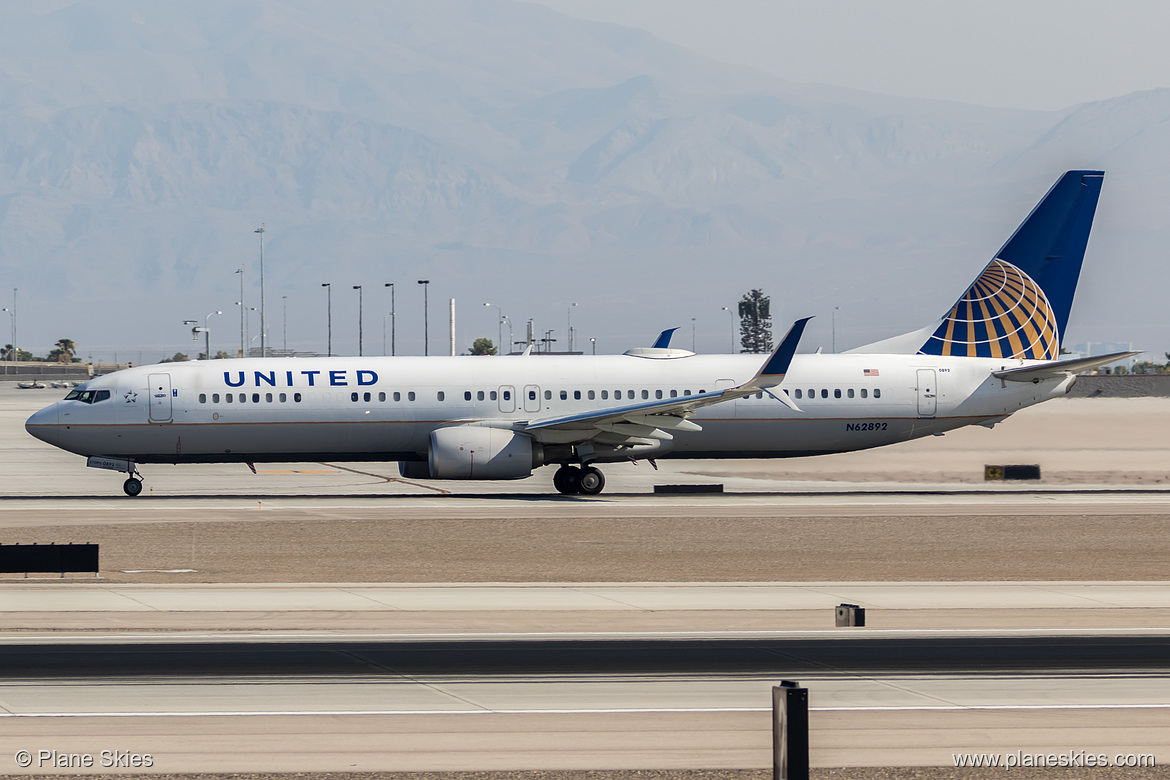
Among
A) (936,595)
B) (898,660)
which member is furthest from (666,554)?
(898,660)

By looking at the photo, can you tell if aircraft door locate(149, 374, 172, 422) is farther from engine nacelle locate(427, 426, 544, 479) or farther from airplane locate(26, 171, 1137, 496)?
engine nacelle locate(427, 426, 544, 479)

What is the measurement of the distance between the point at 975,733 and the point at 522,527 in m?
20.6

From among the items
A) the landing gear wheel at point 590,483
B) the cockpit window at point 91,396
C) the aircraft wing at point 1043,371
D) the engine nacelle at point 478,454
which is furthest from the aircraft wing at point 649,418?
the cockpit window at point 91,396

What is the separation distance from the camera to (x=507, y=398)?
140 ft

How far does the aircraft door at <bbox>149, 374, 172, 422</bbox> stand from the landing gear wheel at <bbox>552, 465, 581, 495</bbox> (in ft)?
39.7

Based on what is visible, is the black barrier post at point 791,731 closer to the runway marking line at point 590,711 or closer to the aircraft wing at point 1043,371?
the runway marking line at point 590,711

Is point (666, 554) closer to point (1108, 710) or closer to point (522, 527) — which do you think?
point (522, 527)

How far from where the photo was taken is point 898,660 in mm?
16922

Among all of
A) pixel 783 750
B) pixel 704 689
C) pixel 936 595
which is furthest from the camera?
pixel 936 595

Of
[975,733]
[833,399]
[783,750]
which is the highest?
[833,399]

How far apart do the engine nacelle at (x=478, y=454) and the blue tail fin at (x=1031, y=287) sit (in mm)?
14948

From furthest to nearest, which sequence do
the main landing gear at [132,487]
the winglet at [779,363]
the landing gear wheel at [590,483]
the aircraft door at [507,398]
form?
the landing gear wheel at [590,483] < the aircraft door at [507,398] < the main landing gear at [132,487] < the winglet at [779,363]

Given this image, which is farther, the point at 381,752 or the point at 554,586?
the point at 554,586

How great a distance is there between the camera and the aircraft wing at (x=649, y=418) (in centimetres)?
3947
